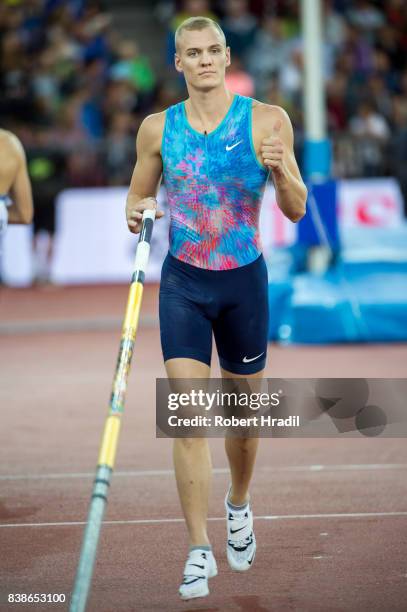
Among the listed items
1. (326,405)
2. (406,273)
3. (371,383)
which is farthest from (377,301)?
(326,405)

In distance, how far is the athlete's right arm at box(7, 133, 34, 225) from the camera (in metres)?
7.56

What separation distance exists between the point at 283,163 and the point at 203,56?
64cm

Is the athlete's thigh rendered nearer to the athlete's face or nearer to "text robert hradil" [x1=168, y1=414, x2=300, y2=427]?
"text robert hradil" [x1=168, y1=414, x2=300, y2=427]

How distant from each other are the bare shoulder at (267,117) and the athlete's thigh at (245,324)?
628 millimetres

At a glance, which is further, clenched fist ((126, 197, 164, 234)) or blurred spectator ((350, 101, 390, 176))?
blurred spectator ((350, 101, 390, 176))

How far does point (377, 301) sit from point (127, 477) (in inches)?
217

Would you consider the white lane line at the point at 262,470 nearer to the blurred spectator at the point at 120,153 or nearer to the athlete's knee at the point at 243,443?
the athlete's knee at the point at 243,443

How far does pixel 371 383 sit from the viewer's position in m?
10.2

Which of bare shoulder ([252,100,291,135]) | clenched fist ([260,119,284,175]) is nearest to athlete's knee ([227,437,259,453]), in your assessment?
→ clenched fist ([260,119,284,175])

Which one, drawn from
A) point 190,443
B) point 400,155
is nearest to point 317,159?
point 400,155

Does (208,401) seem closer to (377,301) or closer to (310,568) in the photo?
(310,568)

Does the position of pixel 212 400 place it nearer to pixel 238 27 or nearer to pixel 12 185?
pixel 12 185

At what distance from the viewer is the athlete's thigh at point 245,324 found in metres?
5.67

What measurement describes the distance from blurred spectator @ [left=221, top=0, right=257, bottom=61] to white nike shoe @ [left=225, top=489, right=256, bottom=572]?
600 inches
